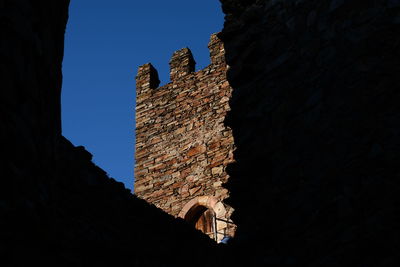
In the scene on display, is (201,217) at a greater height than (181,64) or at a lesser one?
lesser

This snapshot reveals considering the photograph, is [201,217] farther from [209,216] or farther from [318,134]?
[318,134]

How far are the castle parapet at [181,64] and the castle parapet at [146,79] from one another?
60 cm

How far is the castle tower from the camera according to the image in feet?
30.2

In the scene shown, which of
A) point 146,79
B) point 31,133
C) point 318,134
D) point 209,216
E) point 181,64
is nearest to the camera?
point 31,133

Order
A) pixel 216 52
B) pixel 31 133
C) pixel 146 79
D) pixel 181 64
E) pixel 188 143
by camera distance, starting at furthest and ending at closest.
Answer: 1. pixel 146 79
2. pixel 181 64
3. pixel 216 52
4. pixel 188 143
5. pixel 31 133

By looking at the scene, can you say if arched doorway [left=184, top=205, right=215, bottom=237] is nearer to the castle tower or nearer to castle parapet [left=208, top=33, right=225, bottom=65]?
the castle tower

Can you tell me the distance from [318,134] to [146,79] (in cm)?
882

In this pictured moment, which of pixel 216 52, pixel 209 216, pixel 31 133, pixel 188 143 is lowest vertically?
pixel 31 133

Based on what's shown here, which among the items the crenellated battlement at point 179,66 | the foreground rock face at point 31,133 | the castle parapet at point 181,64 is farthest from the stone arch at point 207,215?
the foreground rock face at point 31,133

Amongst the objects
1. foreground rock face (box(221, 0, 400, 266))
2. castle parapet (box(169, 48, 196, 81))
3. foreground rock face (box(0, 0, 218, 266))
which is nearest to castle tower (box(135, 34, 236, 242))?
castle parapet (box(169, 48, 196, 81))

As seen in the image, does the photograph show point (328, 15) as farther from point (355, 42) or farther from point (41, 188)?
point (41, 188)

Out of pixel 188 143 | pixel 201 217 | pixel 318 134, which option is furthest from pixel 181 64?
pixel 318 134

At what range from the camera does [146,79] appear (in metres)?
11.9

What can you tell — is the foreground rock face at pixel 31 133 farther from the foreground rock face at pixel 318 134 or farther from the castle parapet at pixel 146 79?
the castle parapet at pixel 146 79
